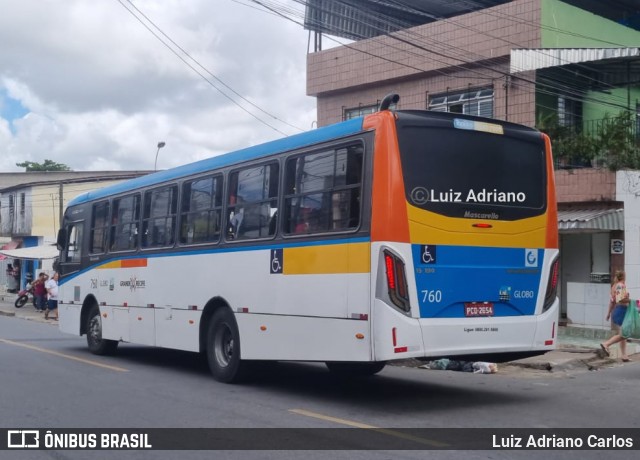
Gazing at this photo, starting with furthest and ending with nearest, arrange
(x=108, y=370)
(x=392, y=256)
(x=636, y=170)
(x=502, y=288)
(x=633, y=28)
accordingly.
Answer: (x=633, y=28) → (x=636, y=170) → (x=108, y=370) → (x=502, y=288) → (x=392, y=256)

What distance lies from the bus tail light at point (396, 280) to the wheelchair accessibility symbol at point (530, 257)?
1.89m

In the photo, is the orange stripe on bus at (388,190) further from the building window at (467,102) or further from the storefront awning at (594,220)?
the building window at (467,102)

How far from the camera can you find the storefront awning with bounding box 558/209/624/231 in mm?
18641

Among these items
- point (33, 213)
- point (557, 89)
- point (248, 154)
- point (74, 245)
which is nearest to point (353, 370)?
point (248, 154)

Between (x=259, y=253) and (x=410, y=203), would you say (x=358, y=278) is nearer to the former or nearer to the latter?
(x=410, y=203)

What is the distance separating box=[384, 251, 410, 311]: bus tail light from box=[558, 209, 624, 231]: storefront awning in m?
10.9

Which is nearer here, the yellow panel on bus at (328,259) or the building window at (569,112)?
the yellow panel on bus at (328,259)

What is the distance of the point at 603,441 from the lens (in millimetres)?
7914

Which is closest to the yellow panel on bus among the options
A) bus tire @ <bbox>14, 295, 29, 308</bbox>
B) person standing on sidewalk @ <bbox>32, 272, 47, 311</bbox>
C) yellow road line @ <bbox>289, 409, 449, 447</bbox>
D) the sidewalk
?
yellow road line @ <bbox>289, 409, 449, 447</bbox>

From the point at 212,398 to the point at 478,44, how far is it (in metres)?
15.9

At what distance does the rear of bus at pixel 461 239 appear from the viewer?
8938mm

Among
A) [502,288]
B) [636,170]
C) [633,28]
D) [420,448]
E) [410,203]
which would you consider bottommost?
[420,448]

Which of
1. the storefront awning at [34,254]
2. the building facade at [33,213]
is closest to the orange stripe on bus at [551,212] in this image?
the storefront awning at [34,254]

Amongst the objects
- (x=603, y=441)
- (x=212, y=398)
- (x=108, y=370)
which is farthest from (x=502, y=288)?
(x=108, y=370)
